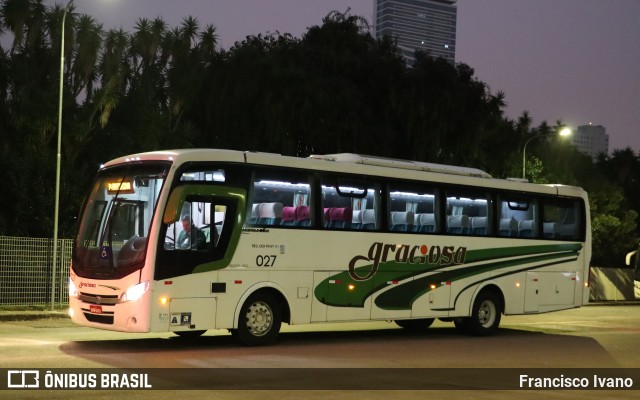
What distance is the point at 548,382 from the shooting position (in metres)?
13.6

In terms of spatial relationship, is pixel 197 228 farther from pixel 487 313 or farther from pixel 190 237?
pixel 487 313

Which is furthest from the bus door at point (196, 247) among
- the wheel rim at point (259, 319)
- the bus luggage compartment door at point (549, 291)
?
the bus luggage compartment door at point (549, 291)

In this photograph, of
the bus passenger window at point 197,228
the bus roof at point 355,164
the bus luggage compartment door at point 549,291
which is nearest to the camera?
the bus passenger window at point 197,228

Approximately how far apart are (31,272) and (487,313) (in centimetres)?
1222

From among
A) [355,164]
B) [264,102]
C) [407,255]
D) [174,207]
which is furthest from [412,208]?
[264,102]

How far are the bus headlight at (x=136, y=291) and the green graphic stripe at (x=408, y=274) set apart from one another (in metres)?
3.78

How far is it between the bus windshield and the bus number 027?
2.25 meters

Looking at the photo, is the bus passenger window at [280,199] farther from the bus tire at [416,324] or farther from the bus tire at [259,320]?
the bus tire at [416,324]

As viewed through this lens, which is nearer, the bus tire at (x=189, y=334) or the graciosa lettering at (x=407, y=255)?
the bus tire at (x=189, y=334)

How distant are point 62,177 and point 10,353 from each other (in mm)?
17974

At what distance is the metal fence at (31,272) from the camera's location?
1024 inches

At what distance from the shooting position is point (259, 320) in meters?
17.3

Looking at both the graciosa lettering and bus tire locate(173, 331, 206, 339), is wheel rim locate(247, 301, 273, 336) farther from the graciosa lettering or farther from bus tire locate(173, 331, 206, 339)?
the graciosa lettering

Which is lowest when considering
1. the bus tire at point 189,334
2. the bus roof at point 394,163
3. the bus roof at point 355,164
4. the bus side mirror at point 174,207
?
the bus tire at point 189,334
